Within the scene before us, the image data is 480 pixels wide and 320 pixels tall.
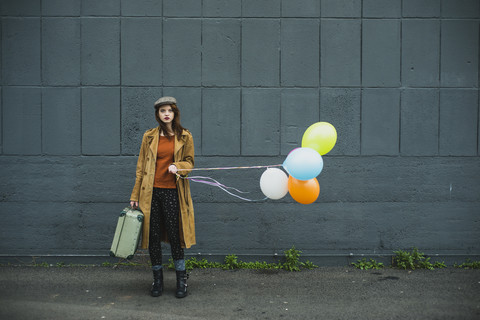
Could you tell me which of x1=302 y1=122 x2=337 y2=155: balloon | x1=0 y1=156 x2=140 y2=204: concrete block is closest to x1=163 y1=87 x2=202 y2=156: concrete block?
x1=0 y1=156 x2=140 y2=204: concrete block

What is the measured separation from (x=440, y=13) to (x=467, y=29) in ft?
1.37

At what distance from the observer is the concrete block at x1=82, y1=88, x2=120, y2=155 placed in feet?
19.2

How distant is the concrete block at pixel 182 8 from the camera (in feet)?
19.0

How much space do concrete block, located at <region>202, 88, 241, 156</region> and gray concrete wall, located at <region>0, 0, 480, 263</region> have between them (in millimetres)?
14

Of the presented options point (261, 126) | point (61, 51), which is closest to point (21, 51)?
point (61, 51)

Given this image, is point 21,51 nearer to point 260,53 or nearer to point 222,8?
point 222,8

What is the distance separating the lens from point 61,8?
5789 mm

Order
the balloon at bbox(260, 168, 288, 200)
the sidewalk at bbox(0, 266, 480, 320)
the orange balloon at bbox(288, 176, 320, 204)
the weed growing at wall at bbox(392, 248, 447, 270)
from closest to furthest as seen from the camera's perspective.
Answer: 1. the sidewalk at bbox(0, 266, 480, 320)
2. the orange balloon at bbox(288, 176, 320, 204)
3. the balloon at bbox(260, 168, 288, 200)
4. the weed growing at wall at bbox(392, 248, 447, 270)

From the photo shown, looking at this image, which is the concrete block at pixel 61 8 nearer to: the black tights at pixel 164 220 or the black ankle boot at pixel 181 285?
the black tights at pixel 164 220

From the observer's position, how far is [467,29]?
19.1ft

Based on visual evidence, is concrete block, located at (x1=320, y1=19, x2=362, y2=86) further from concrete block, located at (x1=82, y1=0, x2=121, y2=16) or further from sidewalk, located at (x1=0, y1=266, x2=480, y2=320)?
concrete block, located at (x1=82, y1=0, x2=121, y2=16)

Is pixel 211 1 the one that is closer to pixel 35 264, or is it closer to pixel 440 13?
pixel 440 13

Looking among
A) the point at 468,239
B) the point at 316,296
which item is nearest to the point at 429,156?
the point at 468,239

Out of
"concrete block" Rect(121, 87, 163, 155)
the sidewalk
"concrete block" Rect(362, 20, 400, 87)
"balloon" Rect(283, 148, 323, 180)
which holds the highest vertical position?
"concrete block" Rect(362, 20, 400, 87)
